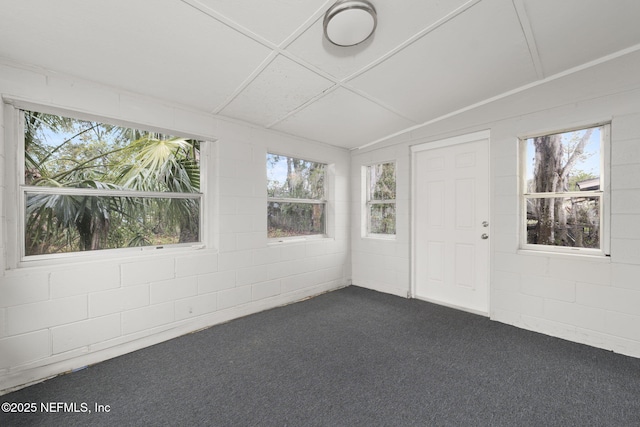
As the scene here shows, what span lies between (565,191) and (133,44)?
3806 millimetres

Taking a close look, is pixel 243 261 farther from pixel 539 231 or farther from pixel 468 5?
pixel 539 231

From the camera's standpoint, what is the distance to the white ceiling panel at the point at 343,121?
274 cm

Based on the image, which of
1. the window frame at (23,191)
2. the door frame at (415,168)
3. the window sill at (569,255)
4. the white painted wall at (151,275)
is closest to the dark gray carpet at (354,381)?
the white painted wall at (151,275)

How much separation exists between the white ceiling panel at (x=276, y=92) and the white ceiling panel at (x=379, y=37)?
0.16m

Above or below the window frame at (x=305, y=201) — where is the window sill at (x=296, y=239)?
below

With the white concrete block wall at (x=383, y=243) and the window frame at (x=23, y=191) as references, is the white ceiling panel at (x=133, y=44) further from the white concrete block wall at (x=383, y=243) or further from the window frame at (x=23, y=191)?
the white concrete block wall at (x=383, y=243)

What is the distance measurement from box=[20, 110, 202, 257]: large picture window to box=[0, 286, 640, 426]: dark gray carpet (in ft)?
3.35

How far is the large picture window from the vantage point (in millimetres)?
2059

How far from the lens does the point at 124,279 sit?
230cm

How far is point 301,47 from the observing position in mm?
1896

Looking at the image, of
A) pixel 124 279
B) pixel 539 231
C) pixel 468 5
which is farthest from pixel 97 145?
pixel 539 231

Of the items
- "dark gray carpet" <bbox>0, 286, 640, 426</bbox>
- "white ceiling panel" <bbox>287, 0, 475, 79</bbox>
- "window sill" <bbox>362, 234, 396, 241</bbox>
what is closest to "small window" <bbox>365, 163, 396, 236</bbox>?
"window sill" <bbox>362, 234, 396, 241</bbox>

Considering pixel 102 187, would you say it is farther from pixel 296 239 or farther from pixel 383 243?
pixel 383 243

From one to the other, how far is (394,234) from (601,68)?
2639 millimetres
